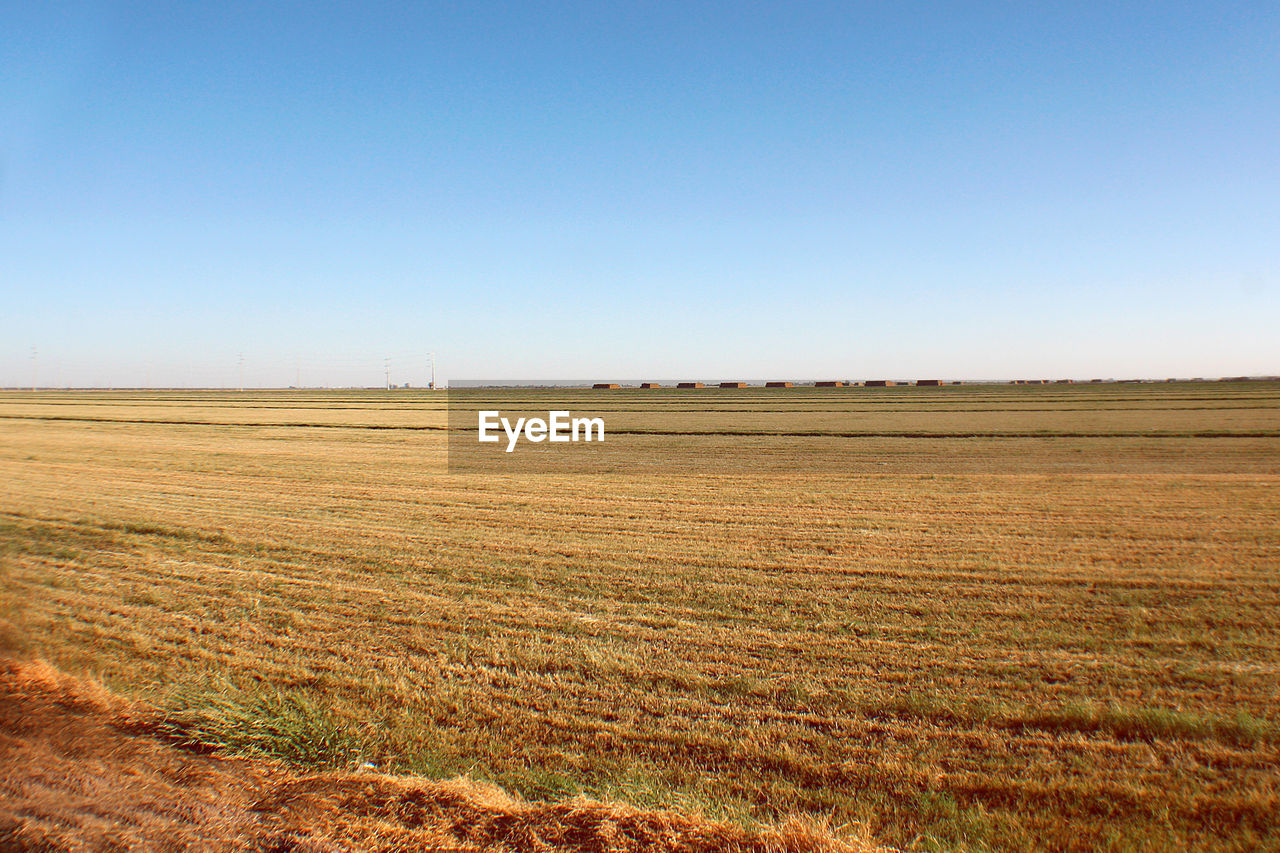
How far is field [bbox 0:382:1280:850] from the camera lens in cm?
383

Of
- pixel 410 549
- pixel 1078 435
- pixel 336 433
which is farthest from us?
pixel 336 433

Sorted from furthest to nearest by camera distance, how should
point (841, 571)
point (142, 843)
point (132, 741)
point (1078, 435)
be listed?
point (1078, 435), point (841, 571), point (132, 741), point (142, 843)

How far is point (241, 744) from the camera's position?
12.9ft

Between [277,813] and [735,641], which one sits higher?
[277,813]

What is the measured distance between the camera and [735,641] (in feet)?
19.2

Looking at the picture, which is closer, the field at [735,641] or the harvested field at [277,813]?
the harvested field at [277,813]

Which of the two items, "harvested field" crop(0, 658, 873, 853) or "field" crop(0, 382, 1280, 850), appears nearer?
"harvested field" crop(0, 658, 873, 853)

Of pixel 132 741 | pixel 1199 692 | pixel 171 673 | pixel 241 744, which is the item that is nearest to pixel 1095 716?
pixel 1199 692

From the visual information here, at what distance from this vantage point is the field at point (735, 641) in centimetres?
383

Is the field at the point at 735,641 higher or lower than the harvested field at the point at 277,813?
lower

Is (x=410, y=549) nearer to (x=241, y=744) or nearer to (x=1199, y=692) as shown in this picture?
(x=241, y=744)

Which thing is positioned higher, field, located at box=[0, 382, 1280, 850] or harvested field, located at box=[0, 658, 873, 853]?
harvested field, located at box=[0, 658, 873, 853]

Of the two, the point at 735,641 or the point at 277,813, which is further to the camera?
the point at 735,641

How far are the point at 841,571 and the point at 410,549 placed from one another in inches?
210
